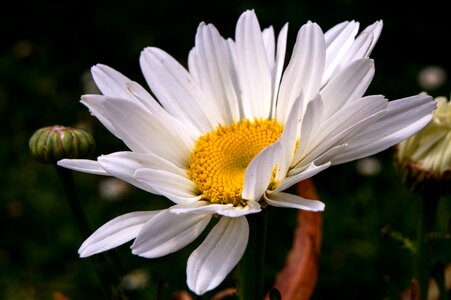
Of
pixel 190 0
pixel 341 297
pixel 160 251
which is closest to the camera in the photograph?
pixel 160 251

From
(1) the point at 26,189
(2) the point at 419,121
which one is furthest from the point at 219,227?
(1) the point at 26,189

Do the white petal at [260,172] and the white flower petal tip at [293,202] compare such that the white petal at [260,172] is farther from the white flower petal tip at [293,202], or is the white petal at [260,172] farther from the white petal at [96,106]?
the white petal at [96,106]

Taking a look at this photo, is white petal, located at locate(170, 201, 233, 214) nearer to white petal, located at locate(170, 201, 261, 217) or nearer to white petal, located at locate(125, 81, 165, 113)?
white petal, located at locate(170, 201, 261, 217)

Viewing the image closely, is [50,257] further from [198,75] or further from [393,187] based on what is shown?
[198,75]

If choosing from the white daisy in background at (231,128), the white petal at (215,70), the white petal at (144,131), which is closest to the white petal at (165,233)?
the white daisy in background at (231,128)

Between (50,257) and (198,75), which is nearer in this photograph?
(198,75)

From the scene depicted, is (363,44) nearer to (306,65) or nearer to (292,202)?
(306,65)

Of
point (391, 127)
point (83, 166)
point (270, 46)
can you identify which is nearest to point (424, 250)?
point (391, 127)
